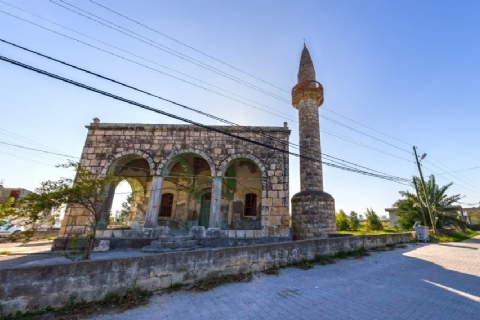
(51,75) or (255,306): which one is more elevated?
(51,75)

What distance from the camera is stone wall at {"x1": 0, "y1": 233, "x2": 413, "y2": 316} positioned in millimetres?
2992

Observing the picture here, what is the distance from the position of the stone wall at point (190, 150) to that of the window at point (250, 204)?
3119 mm

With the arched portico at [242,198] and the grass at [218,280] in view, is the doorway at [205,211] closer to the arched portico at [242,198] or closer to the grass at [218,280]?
the arched portico at [242,198]

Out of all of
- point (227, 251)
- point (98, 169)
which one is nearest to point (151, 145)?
point (98, 169)

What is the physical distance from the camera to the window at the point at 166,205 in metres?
13.5

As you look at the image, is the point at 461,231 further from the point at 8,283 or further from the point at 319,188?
the point at 8,283

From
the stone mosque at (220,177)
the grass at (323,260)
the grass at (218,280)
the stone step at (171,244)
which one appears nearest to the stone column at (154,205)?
the stone mosque at (220,177)

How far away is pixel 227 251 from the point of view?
4.88 meters

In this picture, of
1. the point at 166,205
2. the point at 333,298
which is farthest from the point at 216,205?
the point at 333,298

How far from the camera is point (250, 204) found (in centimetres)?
1348

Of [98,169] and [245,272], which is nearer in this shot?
[245,272]

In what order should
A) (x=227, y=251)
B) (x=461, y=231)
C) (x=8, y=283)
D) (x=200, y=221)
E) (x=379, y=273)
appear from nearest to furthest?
1. (x=8, y=283)
2. (x=227, y=251)
3. (x=379, y=273)
4. (x=200, y=221)
5. (x=461, y=231)

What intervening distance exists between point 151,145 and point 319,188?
9.57 metres

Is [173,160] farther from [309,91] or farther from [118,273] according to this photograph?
[309,91]
